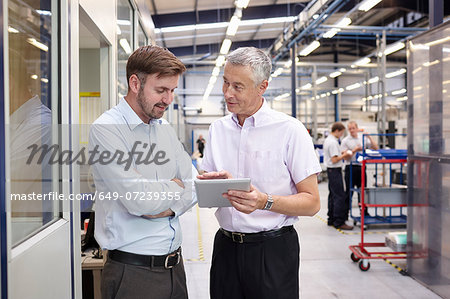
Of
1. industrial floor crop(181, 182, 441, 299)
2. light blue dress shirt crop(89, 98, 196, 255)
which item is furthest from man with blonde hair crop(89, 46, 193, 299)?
industrial floor crop(181, 182, 441, 299)

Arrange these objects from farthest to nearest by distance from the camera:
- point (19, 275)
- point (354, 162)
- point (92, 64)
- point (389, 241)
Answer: point (354, 162)
point (389, 241)
point (92, 64)
point (19, 275)

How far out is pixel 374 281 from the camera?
154 inches

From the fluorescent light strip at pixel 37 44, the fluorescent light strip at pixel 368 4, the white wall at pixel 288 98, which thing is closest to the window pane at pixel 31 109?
the fluorescent light strip at pixel 37 44

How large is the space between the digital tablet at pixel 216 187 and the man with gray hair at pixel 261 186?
20 centimetres

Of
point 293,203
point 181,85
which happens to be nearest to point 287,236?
point 293,203

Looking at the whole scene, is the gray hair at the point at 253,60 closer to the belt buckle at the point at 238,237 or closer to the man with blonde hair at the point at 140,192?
the man with blonde hair at the point at 140,192

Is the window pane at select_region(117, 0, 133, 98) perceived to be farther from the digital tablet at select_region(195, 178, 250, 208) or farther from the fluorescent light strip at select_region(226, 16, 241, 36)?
the fluorescent light strip at select_region(226, 16, 241, 36)

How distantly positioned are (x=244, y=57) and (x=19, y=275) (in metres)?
1.26

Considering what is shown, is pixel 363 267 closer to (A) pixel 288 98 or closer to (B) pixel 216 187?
(B) pixel 216 187

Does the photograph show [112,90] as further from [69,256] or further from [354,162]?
[354,162]

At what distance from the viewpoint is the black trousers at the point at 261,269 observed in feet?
5.53

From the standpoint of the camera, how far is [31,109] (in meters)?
1.67

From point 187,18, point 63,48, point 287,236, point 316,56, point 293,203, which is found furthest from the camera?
point 316,56

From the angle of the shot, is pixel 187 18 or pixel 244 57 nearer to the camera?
pixel 244 57
